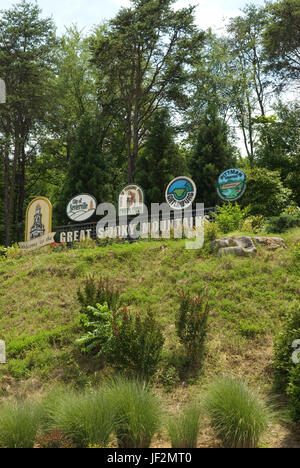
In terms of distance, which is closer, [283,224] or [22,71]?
[283,224]

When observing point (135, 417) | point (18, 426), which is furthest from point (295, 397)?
point (18, 426)

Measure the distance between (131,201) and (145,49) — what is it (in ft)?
33.9

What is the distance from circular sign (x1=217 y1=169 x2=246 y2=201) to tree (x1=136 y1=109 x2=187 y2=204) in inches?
157

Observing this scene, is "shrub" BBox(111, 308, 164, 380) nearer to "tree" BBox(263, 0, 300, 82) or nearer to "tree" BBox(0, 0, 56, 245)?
"tree" BBox(0, 0, 56, 245)

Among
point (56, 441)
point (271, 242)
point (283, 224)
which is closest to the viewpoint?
point (56, 441)

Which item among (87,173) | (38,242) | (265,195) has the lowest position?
(38,242)

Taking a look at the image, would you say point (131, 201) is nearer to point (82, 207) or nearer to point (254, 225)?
point (82, 207)

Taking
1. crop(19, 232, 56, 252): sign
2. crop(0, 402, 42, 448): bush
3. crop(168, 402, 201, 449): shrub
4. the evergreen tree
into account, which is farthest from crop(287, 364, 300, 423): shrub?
the evergreen tree

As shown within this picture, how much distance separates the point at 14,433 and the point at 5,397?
256 cm

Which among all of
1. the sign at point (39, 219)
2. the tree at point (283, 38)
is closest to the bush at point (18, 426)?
the sign at point (39, 219)

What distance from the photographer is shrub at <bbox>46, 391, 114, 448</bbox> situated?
5.14m

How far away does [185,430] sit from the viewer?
520 cm

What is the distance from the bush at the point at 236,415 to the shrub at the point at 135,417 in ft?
2.43

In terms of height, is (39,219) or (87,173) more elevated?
(87,173)
